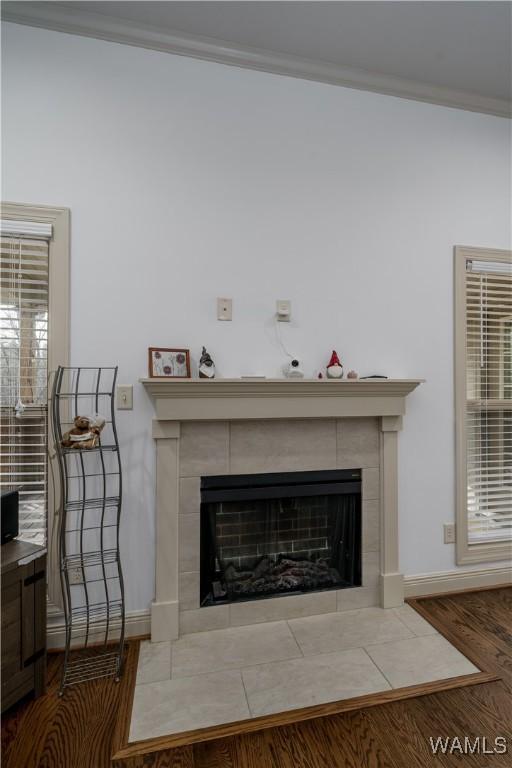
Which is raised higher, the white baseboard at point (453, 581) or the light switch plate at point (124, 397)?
the light switch plate at point (124, 397)

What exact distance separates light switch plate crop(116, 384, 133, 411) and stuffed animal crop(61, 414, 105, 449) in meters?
0.23

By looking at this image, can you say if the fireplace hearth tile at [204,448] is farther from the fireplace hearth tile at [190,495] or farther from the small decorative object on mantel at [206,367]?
the small decorative object on mantel at [206,367]

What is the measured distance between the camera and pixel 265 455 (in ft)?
6.98

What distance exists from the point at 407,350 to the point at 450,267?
1.98 feet

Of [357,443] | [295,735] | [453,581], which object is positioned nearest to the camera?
[295,735]

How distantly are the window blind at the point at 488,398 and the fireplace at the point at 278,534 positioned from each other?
0.87 metres

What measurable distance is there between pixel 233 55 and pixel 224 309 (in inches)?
52.7

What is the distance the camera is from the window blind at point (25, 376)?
1907 millimetres

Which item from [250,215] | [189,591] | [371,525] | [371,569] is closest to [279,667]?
[189,591]

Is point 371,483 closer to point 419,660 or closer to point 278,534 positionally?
point 278,534

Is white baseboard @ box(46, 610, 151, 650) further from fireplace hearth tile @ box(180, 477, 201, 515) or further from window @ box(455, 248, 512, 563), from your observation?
window @ box(455, 248, 512, 563)

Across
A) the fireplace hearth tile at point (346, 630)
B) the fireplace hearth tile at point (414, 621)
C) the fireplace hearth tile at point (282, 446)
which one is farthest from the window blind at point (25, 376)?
the fireplace hearth tile at point (414, 621)

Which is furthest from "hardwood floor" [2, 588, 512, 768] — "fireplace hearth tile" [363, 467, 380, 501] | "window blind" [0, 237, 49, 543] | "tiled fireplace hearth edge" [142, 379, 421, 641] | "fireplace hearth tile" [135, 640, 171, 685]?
"fireplace hearth tile" [363, 467, 380, 501]

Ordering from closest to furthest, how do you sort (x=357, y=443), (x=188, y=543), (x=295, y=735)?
(x=295, y=735)
(x=188, y=543)
(x=357, y=443)
